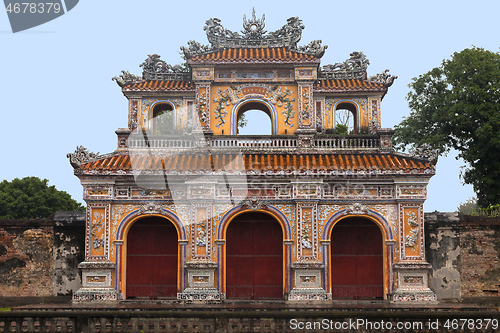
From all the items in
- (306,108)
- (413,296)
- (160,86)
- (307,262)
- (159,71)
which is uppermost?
(159,71)

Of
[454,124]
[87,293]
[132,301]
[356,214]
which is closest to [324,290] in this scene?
[356,214]

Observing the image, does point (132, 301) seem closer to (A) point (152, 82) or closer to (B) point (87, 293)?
(B) point (87, 293)

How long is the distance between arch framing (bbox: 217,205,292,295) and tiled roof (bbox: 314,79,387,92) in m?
6.35

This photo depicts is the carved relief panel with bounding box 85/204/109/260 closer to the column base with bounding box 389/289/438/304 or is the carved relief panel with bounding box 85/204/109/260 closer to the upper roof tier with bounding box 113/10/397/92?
the upper roof tier with bounding box 113/10/397/92

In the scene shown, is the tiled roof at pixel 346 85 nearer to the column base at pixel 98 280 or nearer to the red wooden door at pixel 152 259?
the red wooden door at pixel 152 259

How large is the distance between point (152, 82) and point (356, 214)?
10735 mm

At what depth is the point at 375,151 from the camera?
66.9ft

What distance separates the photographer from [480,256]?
68.0 feet

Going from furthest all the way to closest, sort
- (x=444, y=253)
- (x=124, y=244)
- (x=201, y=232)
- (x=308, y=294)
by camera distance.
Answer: (x=444, y=253) < (x=124, y=244) < (x=201, y=232) < (x=308, y=294)

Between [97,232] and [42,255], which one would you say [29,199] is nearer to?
[42,255]

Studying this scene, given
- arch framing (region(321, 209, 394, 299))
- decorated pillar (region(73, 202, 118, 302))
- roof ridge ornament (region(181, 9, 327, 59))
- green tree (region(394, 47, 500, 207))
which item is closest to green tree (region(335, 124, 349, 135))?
green tree (region(394, 47, 500, 207))

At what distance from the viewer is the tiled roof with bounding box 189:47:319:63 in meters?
21.2

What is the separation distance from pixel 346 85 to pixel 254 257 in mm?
8684

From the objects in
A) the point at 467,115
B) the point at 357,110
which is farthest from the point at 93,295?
the point at 467,115
